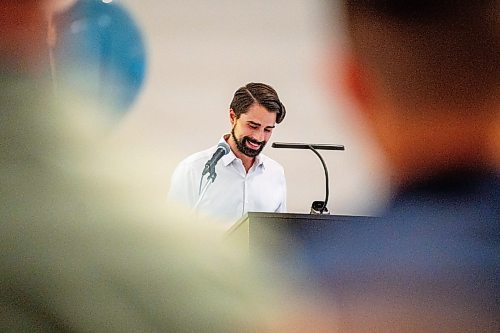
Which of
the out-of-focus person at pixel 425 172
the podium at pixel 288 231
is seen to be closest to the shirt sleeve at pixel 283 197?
the out-of-focus person at pixel 425 172

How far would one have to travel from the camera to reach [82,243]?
0.96 meters

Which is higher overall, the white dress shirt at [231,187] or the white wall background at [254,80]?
the white wall background at [254,80]

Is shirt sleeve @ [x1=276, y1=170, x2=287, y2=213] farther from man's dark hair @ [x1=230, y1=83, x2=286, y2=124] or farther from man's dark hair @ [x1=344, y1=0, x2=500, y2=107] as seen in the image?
man's dark hair @ [x1=344, y1=0, x2=500, y2=107]

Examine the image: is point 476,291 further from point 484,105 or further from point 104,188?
point 104,188

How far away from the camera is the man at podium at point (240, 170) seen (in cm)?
172

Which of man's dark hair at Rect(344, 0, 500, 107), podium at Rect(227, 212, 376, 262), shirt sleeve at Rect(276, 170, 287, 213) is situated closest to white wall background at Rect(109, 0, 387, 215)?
shirt sleeve at Rect(276, 170, 287, 213)

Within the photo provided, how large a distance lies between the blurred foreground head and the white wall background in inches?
2.9

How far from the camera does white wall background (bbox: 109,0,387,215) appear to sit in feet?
6.01

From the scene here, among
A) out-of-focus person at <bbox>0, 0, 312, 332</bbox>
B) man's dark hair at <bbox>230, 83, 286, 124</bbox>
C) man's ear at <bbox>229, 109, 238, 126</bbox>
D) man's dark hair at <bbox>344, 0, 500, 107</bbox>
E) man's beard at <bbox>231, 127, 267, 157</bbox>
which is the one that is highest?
man's dark hair at <bbox>344, 0, 500, 107</bbox>

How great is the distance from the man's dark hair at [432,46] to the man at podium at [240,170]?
31 cm

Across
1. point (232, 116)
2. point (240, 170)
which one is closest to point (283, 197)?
point (240, 170)

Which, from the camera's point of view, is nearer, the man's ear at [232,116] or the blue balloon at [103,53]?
the blue balloon at [103,53]

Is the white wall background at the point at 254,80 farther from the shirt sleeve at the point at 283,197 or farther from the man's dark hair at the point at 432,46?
the man's dark hair at the point at 432,46

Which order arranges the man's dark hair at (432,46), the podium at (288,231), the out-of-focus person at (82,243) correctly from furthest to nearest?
the man's dark hair at (432,46)
the podium at (288,231)
the out-of-focus person at (82,243)
